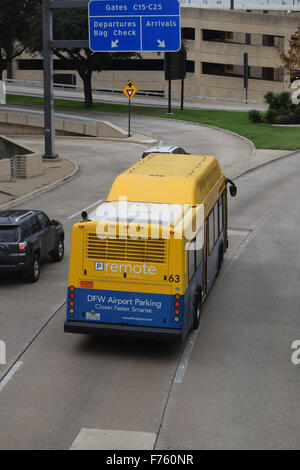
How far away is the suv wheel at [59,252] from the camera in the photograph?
23.5m

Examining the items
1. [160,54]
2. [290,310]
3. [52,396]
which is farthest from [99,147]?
[160,54]

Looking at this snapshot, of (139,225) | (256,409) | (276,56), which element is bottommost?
(256,409)

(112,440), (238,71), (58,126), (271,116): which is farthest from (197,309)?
(238,71)

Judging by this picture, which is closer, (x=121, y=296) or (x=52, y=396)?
(x=52, y=396)

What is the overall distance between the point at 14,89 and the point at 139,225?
79187 mm

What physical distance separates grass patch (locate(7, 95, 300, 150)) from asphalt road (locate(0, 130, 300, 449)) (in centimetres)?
2967

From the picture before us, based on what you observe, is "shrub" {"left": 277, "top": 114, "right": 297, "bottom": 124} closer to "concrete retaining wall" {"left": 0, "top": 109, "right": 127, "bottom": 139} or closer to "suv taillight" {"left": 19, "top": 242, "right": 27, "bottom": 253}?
"concrete retaining wall" {"left": 0, "top": 109, "right": 127, "bottom": 139}

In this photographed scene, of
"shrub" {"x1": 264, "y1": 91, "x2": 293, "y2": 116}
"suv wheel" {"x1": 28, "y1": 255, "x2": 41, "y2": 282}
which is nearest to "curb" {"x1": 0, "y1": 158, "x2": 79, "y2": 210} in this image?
"suv wheel" {"x1": 28, "y1": 255, "x2": 41, "y2": 282}

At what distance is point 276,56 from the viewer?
84375mm

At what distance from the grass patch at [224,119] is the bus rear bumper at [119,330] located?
36650mm

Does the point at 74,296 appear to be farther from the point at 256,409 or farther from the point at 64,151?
the point at 64,151

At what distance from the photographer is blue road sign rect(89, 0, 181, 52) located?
36594 mm

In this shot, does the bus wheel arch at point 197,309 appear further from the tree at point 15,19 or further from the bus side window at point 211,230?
the tree at point 15,19

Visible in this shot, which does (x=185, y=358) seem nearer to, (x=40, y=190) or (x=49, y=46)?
(x=40, y=190)
